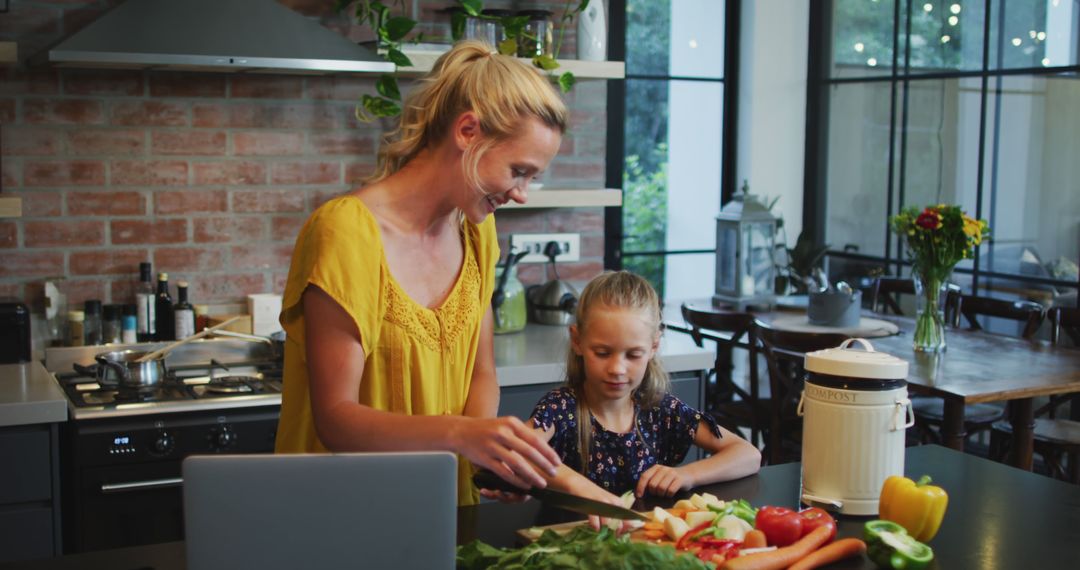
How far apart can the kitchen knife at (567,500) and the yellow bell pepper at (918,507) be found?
0.37 meters

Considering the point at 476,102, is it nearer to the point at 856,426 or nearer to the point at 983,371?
the point at 856,426

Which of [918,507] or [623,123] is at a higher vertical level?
[623,123]

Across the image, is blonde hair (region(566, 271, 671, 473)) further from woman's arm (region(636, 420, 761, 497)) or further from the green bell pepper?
the green bell pepper

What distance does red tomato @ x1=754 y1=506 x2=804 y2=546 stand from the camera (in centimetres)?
151

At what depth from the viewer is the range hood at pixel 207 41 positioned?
2.81m

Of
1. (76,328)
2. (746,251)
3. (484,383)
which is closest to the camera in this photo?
Answer: (484,383)

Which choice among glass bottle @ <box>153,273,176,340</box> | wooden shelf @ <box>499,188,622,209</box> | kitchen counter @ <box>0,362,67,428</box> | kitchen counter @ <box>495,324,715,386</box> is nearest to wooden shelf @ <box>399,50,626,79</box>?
wooden shelf @ <box>499,188,622,209</box>

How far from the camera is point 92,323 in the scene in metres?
3.15

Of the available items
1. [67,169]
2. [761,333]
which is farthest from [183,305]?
[761,333]

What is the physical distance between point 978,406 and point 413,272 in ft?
10.6

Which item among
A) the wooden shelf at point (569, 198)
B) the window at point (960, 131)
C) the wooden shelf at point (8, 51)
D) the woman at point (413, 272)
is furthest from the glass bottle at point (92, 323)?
the window at point (960, 131)

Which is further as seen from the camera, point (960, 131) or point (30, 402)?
point (960, 131)

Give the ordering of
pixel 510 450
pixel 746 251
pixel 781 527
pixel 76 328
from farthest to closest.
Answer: pixel 746 251, pixel 76 328, pixel 781 527, pixel 510 450

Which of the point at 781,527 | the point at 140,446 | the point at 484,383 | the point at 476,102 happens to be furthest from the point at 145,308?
the point at 781,527
